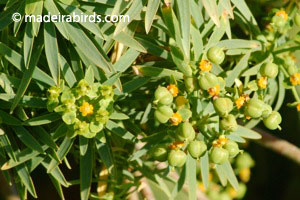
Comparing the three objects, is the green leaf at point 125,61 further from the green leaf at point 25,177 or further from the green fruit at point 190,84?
the green leaf at point 25,177

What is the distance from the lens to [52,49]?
2.90ft

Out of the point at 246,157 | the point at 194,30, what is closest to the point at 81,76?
the point at 194,30

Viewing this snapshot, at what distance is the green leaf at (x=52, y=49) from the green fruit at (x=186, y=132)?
232mm

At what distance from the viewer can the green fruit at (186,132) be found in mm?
883

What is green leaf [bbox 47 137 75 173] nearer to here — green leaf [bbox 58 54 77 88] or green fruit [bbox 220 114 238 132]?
green leaf [bbox 58 54 77 88]

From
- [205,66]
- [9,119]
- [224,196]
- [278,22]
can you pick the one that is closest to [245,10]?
[278,22]

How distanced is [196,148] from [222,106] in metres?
0.09

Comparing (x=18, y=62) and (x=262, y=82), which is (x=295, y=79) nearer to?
(x=262, y=82)

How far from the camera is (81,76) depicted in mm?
927

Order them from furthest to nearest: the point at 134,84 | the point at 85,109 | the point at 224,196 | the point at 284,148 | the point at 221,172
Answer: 1. the point at 224,196
2. the point at 284,148
3. the point at 221,172
4. the point at 134,84
5. the point at 85,109

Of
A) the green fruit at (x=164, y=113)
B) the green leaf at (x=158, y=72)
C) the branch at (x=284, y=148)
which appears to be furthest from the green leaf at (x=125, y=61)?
the branch at (x=284, y=148)

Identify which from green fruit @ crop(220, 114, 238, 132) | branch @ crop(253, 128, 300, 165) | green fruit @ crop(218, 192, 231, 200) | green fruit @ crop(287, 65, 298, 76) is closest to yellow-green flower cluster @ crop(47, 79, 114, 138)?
green fruit @ crop(220, 114, 238, 132)

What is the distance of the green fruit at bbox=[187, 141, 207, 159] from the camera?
0.90 m

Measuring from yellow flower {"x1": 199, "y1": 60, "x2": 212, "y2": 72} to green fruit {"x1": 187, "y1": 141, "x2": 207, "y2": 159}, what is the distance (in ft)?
0.44
